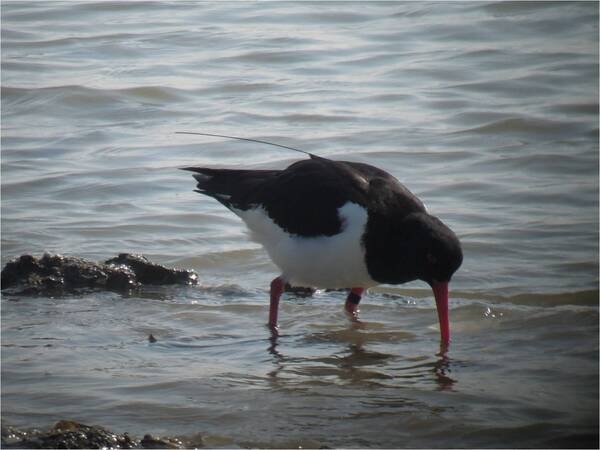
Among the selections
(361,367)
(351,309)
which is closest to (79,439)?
Result: (361,367)

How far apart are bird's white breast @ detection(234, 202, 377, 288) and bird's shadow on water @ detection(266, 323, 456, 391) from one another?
1.33 feet

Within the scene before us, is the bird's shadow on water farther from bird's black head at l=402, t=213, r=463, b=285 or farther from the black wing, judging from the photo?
the black wing

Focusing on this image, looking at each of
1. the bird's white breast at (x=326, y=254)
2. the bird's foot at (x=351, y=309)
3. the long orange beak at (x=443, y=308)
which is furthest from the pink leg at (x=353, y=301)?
the long orange beak at (x=443, y=308)

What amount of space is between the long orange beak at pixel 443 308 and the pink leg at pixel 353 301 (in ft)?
2.09

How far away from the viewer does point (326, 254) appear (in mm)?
7141

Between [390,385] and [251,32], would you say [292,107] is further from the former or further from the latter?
[390,385]

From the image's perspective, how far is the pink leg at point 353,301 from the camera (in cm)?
754

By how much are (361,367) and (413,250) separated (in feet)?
2.81

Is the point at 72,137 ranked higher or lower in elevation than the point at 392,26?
lower

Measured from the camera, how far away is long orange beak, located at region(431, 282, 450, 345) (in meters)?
6.93

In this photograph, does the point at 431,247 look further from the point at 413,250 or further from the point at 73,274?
the point at 73,274

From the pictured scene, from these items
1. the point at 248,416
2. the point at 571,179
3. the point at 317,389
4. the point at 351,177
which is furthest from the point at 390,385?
the point at 571,179

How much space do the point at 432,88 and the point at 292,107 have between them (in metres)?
1.90

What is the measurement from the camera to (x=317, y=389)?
612cm
